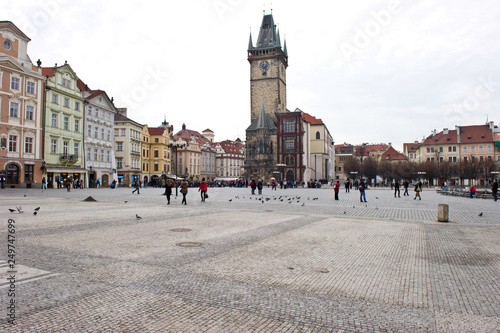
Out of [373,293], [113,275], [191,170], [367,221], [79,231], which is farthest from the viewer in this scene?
[191,170]

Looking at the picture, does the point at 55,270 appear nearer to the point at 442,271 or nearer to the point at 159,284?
the point at 159,284

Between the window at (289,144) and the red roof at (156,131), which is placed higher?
the red roof at (156,131)

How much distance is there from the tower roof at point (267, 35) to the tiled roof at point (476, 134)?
192 ft

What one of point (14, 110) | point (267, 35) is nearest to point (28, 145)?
point (14, 110)

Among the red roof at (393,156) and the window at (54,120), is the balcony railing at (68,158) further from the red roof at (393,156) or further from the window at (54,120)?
the red roof at (393,156)

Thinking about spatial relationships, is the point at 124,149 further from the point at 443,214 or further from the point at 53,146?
the point at 443,214

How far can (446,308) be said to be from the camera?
4.83 meters

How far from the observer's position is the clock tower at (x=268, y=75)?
8412 centimetres

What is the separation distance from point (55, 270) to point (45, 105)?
46234 mm

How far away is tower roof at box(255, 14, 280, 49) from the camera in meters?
86.4

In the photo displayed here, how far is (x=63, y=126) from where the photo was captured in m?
49.0

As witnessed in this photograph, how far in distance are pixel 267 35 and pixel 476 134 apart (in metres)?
63.4

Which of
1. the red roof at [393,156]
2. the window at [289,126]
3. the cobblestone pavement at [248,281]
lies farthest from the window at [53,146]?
the red roof at [393,156]

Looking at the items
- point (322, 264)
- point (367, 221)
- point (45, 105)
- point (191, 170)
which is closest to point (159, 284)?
point (322, 264)
